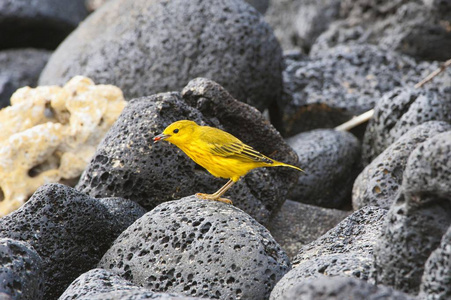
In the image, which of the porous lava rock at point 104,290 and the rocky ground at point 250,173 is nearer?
the rocky ground at point 250,173

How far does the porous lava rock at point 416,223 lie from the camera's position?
130 inches

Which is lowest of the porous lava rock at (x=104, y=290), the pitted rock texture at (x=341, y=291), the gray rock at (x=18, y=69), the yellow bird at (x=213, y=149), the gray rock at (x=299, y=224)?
the gray rock at (x=299, y=224)

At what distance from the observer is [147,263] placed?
4.61 meters

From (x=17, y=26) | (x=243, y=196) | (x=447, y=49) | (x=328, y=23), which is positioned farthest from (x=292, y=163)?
(x=17, y=26)

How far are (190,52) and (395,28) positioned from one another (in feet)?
11.2

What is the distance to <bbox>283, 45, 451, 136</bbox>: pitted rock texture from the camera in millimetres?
8570

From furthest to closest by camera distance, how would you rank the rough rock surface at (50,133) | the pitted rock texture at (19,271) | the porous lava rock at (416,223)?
1. the rough rock surface at (50,133)
2. the pitted rock texture at (19,271)
3. the porous lava rock at (416,223)

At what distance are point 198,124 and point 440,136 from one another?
117 inches

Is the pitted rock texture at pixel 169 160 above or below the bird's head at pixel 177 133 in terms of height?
below

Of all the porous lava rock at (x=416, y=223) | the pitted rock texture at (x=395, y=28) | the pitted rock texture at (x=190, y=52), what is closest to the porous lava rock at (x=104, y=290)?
the porous lava rock at (x=416, y=223)

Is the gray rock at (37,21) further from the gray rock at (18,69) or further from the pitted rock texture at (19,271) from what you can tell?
the pitted rock texture at (19,271)

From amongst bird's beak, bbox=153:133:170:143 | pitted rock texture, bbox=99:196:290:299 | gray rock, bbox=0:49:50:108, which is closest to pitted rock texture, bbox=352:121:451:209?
pitted rock texture, bbox=99:196:290:299

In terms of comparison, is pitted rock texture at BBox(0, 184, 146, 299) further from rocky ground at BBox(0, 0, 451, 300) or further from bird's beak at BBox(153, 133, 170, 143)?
bird's beak at BBox(153, 133, 170, 143)

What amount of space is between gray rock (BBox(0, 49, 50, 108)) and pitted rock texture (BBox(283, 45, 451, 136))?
177 inches
